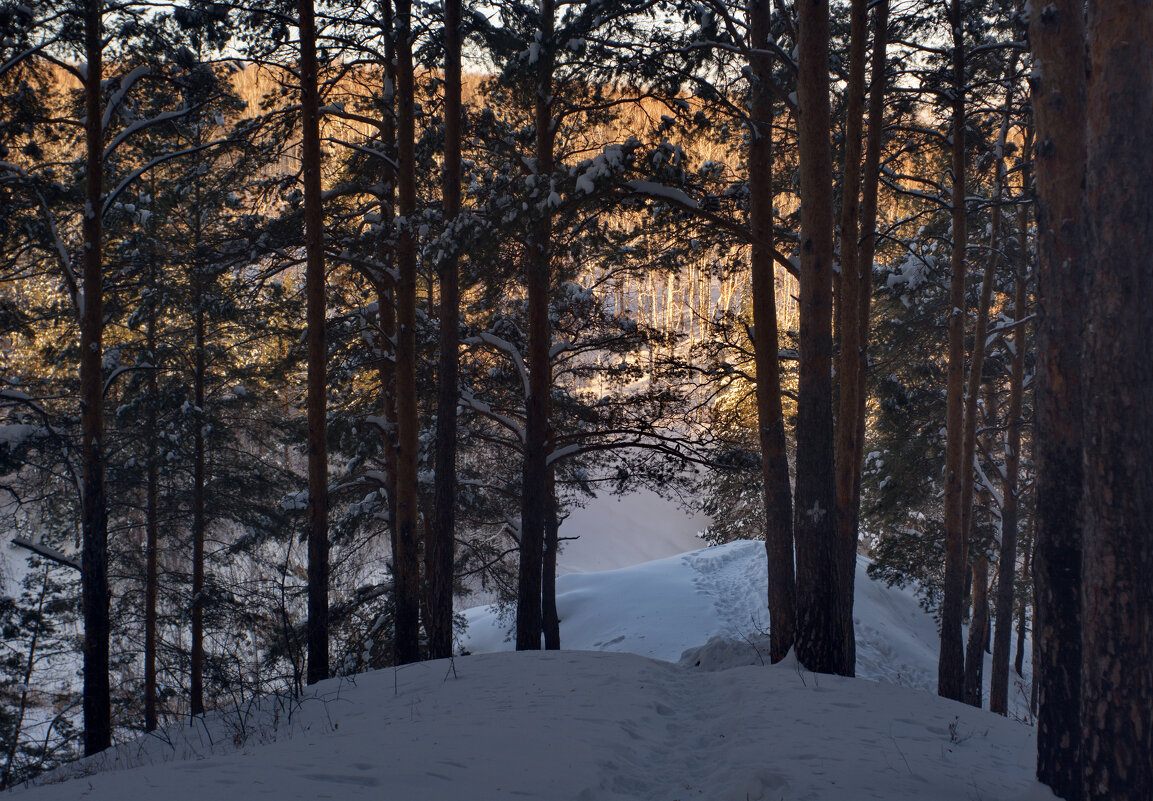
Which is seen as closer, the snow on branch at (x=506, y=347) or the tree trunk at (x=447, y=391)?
the tree trunk at (x=447, y=391)

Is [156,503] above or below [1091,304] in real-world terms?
below

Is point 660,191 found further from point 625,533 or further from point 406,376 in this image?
point 625,533

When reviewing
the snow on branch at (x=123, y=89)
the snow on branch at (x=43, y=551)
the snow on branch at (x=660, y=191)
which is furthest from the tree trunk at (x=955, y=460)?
the snow on branch at (x=43, y=551)

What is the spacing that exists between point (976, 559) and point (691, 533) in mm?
31366

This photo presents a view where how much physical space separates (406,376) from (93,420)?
3.83m

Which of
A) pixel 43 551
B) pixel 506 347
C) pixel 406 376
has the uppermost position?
pixel 506 347

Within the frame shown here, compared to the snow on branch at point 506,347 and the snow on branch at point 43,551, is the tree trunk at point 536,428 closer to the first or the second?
the snow on branch at point 506,347

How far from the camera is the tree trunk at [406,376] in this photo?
32.8ft

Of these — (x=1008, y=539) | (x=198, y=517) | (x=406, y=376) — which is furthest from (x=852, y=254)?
(x=198, y=517)

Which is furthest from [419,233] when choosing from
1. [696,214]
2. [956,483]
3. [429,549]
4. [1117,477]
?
[956,483]

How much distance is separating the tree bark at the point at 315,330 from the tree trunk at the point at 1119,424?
8.26 meters

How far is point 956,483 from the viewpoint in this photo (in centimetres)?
1154

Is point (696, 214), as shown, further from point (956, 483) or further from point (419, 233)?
point (956, 483)

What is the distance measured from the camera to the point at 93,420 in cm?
920
